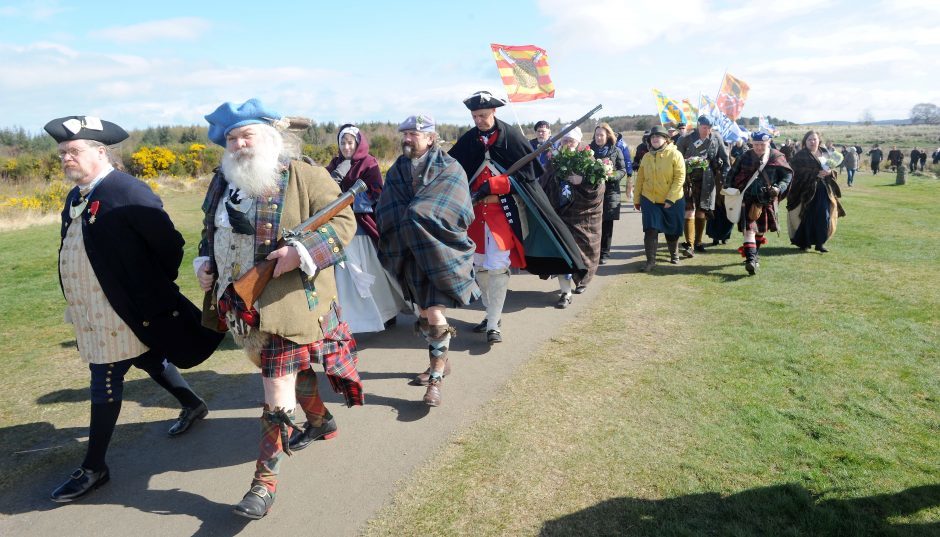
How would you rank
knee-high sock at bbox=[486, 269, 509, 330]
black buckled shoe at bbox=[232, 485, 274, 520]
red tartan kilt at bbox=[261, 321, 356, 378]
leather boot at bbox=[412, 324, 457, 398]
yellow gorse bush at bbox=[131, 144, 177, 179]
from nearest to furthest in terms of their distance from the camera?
black buckled shoe at bbox=[232, 485, 274, 520]
red tartan kilt at bbox=[261, 321, 356, 378]
leather boot at bbox=[412, 324, 457, 398]
knee-high sock at bbox=[486, 269, 509, 330]
yellow gorse bush at bbox=[131, 144, 177, 179]

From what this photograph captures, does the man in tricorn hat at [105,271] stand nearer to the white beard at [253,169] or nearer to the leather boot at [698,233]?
the white beard at [253,169]

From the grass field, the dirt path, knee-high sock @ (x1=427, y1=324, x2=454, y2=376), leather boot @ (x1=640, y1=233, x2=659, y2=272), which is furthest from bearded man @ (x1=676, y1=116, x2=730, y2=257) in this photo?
knee-high sock @ (x1=427, y1=324, x2=454, y2=376)

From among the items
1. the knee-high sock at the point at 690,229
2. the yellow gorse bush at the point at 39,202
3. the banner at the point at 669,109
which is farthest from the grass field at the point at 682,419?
the yellow gorse bush at the point at 39,202

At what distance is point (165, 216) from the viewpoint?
3.64 meters

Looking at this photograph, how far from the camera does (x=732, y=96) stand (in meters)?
15.0

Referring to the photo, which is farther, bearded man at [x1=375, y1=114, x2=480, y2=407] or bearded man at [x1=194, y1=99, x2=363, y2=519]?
bearded man at [x1=375, y1=114, x2=480, y2=407]

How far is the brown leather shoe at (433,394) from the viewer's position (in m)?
4.41

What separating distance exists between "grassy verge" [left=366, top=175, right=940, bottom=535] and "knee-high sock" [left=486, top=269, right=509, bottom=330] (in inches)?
23.3

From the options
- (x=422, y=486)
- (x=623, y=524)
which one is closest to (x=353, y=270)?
(x=422, y=486)

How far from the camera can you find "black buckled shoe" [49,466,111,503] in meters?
3.37

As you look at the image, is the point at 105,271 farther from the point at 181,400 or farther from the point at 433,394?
the point at 433,394

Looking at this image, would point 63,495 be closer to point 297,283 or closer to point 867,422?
point 297,283

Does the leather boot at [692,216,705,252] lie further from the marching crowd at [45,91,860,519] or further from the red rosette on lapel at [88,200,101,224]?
the red rosette on lapel at [88,200,101,224]

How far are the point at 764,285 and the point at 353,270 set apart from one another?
522 cm
